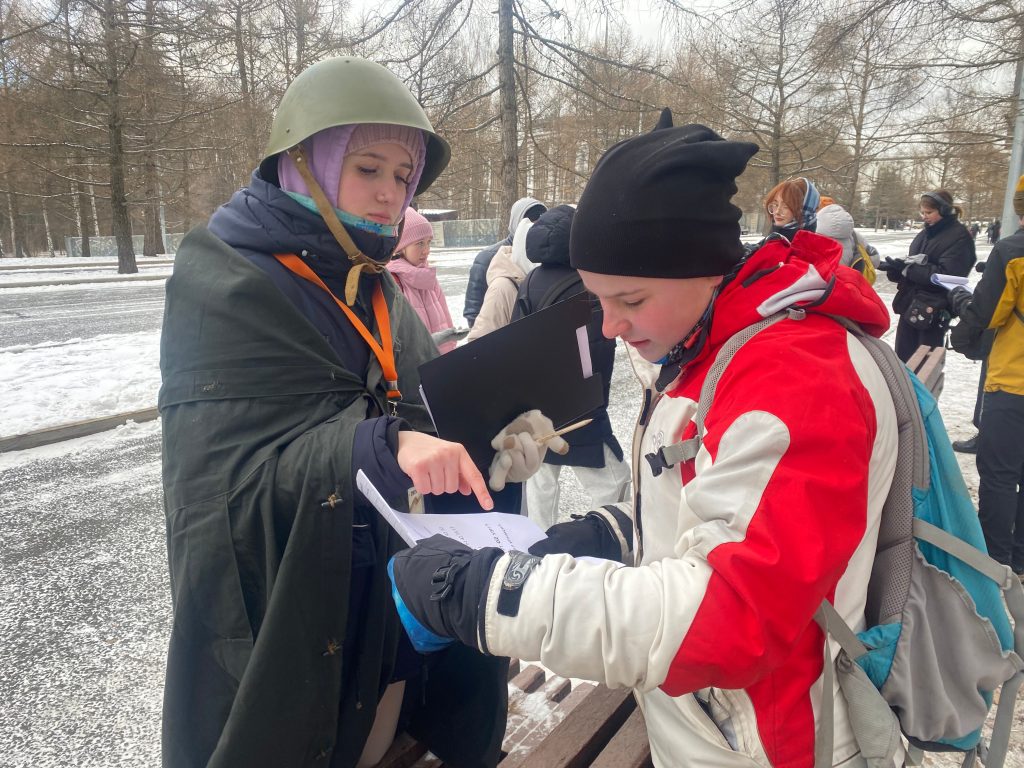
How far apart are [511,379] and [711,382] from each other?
0.78m

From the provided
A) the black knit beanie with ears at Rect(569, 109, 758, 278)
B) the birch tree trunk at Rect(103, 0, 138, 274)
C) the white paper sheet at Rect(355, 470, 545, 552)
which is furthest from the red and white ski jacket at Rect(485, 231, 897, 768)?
the birch tree trunk at Rect(103, 0, 138, 274)

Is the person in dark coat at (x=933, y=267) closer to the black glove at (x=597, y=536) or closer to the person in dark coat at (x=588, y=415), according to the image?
the person in dark coat at (x=588, y=415)

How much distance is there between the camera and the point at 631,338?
1.26 meters

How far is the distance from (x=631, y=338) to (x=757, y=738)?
699 mm

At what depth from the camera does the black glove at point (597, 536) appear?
153cm

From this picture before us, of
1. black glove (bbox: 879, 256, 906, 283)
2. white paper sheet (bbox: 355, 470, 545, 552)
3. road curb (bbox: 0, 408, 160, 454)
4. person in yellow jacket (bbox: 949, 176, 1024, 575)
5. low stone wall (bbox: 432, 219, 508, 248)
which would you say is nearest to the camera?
white paper sheet (bbox: 355, 470, 545, 552)

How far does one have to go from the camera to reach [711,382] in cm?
108

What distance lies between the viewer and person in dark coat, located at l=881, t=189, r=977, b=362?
5836 mm

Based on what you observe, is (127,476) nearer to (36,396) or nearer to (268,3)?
(36,396)

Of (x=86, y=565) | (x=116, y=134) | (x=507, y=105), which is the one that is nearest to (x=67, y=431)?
(x=86, y=565)

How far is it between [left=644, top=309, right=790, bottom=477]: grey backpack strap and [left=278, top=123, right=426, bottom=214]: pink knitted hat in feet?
3.34

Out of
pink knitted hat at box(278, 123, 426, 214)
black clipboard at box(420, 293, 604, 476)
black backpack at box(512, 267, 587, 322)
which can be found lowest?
black clipboard at box(420, 293, 604, 476)

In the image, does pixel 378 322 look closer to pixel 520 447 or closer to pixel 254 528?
pixel 520 447

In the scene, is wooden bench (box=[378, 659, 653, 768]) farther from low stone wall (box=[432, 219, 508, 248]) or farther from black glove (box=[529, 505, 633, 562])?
low stone wall (box=[432, 219, 508, 248])
